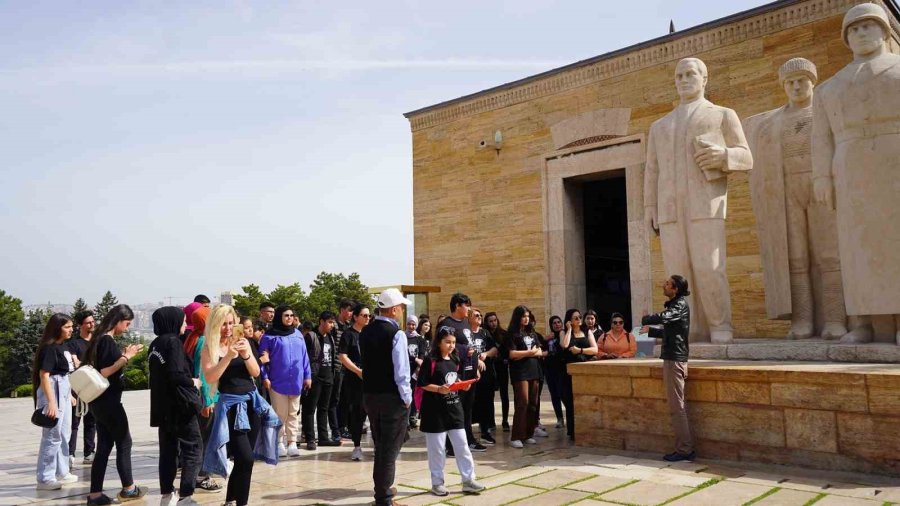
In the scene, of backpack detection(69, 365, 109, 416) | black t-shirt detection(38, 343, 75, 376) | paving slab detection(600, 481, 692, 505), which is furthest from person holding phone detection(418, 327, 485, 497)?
black t-shirt detection(38, 343, 75, 376)

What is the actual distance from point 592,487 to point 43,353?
202 inches

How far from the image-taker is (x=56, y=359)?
6.47m

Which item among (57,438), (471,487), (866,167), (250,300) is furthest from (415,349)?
(250,300)

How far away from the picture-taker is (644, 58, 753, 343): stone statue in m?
7.20

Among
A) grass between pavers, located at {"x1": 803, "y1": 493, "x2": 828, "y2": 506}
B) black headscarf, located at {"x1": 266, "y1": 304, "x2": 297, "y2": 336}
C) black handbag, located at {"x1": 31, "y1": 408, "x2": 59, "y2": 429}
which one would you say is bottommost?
grass between pavers, located at {"x1": 803, "y1": 493, "x2": 828, "y2": 506}

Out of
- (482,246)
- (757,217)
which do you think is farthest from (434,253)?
(757,217)

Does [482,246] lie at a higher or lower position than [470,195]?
lower

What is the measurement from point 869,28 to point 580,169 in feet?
26.5

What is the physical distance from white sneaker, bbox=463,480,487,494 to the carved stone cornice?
Answer: 9922 millimetres

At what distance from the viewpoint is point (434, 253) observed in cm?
1664

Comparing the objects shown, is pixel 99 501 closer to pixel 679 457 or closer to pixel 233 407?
pixel 233 407

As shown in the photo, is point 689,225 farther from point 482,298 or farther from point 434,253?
point 434,253

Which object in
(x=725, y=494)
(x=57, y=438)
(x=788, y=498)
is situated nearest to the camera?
(x=788, y=498)

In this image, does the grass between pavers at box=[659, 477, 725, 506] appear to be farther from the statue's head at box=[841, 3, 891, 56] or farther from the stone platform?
the statue's head at box=[841, 3, 891, 56]
